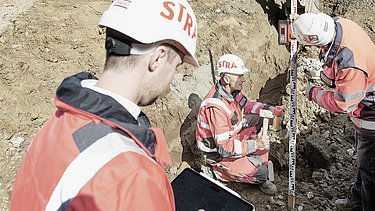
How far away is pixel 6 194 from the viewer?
3.98m

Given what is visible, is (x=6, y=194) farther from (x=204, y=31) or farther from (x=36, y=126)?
(x=204, y=31)

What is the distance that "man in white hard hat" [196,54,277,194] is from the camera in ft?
14.0

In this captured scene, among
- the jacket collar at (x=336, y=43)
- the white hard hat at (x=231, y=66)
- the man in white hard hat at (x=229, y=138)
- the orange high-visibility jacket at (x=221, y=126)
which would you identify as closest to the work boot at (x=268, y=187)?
the man in white hard hat at (x=229, y=138)

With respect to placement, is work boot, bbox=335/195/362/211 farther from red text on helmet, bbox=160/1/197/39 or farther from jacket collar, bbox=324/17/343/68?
red text on helmet, bbox=160/1/197/39

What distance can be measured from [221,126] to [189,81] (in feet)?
4.90

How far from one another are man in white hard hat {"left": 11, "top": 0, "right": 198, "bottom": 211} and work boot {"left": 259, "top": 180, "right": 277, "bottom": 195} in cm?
318

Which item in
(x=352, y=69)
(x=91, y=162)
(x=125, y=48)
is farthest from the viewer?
(x=352, y=69)

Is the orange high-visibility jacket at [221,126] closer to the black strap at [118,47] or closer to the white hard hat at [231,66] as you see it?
the white hard hat at [231,66]

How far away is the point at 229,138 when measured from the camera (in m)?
4.36

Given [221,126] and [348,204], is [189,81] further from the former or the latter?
[348,204]

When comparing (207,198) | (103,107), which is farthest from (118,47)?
(207,198)

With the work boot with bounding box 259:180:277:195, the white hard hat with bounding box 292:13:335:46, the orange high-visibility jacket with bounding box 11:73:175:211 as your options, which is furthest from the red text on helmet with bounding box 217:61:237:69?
the orange high-visibility jacket with bounding box 11:73:175:211

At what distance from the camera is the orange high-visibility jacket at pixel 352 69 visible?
3.31m

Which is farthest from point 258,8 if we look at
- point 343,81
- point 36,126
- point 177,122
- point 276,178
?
point 36,126
